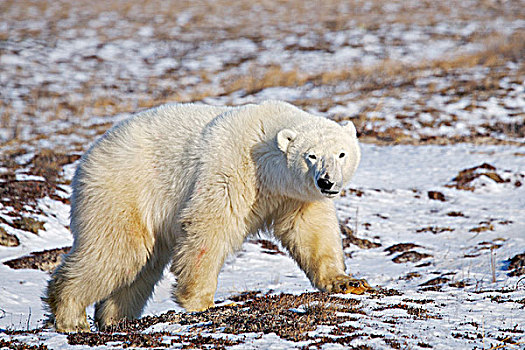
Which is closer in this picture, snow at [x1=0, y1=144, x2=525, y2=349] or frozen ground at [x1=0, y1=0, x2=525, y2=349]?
frozen ground at [x1=0, y1=0, x2=525, y2=349]

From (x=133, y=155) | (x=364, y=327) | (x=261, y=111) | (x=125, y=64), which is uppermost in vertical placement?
(x=261, y=111)

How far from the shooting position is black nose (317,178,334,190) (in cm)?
500

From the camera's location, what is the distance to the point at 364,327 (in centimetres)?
451

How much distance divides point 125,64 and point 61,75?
2921mm

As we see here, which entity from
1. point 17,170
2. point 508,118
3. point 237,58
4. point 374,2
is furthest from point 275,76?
point 374,2

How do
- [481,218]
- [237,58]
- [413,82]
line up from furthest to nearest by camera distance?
[237,58]
[413,82]
[481,218]

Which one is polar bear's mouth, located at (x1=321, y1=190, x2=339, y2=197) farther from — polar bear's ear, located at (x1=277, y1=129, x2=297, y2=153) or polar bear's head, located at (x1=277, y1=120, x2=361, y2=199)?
polar bear's ear, located at (x1=277, y1=129, x2=297, y2=153)

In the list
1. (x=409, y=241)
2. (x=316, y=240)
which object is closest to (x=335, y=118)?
(x=409, y=241)

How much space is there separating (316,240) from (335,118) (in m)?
10.9

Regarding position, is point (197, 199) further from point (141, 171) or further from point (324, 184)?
point (324, 184)

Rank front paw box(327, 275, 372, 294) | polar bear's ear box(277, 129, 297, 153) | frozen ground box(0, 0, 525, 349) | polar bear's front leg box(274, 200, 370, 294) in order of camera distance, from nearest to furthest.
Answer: frozen ground box(0, 0, 525, 349), polar bear's ear box(277, 129, 297, 153), front paw box(327, 275, 372, 294), polar bear's front leg box(274, 200, 370, 294)

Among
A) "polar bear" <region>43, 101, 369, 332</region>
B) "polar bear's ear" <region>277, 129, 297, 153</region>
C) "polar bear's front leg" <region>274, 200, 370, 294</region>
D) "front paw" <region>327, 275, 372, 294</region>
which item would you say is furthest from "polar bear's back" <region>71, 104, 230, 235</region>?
"front paw" <region>327, 275, 372, 294</region>

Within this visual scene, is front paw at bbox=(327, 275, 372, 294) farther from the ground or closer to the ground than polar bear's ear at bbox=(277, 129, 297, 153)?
closer to the ground

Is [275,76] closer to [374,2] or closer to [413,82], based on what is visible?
[413,82]
